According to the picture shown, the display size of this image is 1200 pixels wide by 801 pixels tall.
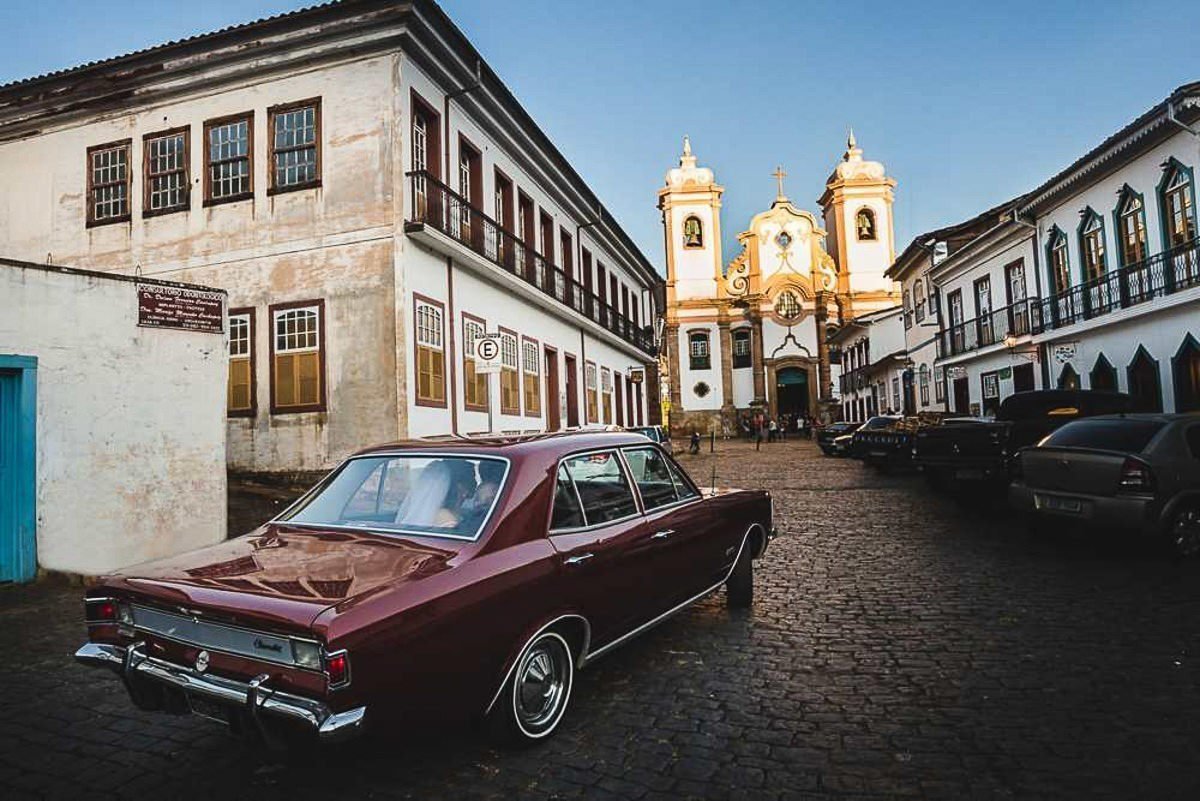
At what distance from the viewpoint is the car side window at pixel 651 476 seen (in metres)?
4.88

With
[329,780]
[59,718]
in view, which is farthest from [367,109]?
[329,780]

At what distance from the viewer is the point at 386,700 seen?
2846mm

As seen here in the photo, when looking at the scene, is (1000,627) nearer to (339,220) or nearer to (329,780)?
(329,780)

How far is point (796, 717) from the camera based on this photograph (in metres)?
3.91

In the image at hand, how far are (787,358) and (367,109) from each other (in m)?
45.9

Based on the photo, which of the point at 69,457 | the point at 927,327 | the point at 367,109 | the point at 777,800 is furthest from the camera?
the point at 927,327

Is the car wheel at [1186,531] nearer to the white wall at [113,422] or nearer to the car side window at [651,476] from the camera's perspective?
the car side window at [651,476]

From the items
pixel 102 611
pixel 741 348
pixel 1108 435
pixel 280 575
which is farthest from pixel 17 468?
pixel 741 348

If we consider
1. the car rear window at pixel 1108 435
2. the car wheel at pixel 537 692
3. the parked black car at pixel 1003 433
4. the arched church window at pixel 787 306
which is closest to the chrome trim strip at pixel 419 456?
the car wheel at pixel 537 692

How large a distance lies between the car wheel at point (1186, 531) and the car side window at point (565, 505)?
663 centimetres

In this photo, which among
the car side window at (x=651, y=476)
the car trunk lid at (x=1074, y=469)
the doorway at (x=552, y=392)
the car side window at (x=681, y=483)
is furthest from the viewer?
the doorway at (x=552, y=392)

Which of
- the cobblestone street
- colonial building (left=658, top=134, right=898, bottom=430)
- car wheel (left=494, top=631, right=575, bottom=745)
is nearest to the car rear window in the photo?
the cobblestone street

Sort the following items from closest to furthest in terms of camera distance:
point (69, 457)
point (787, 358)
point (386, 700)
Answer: point (386, 700) < point (69, 457) < point (787, 358)

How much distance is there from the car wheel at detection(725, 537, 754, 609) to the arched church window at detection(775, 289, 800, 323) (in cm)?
5202
